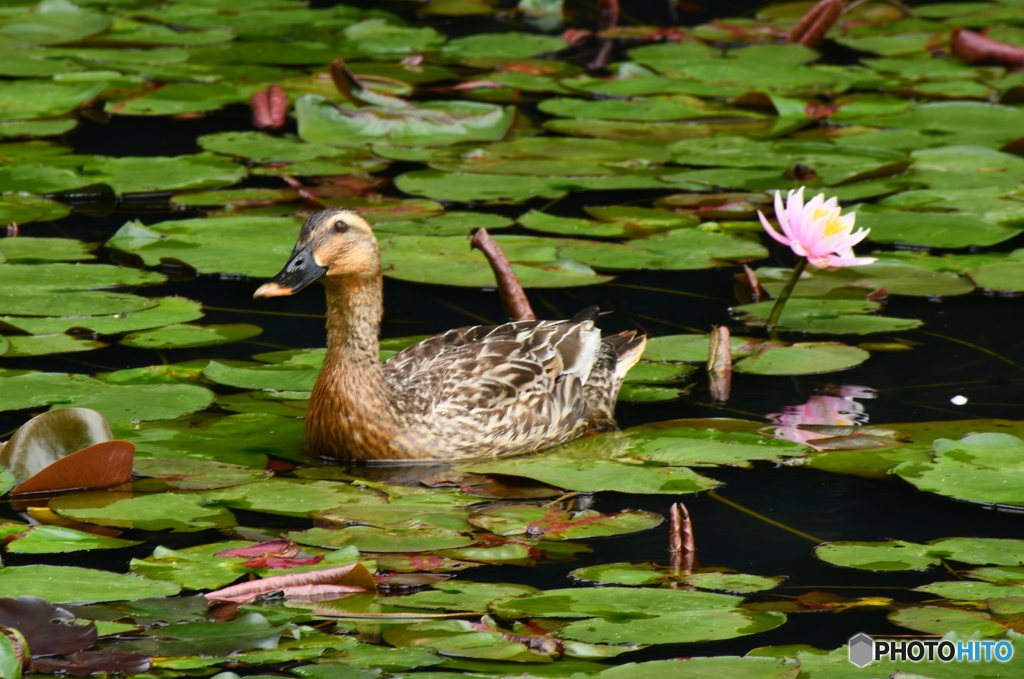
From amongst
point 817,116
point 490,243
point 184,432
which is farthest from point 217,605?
point 817,116

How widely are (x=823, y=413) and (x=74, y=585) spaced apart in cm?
329

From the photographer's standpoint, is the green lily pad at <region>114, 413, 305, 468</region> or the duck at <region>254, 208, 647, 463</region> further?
the duck at <region>254, 208, 647, 463</region>

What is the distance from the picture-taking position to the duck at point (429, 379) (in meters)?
5.48

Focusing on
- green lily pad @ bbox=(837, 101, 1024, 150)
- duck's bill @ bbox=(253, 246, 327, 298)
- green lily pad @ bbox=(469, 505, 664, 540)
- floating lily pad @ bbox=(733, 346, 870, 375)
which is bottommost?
green lily pad @ bbox=(469, 505, 664, 540)

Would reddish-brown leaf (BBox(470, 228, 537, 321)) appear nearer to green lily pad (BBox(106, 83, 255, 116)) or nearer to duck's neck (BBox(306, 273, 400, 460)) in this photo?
duck's neck (BBox(306, 273, 400, 460))

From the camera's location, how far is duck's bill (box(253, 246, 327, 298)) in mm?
5281

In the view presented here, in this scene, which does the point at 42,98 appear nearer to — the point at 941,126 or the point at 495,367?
the point at 495,367

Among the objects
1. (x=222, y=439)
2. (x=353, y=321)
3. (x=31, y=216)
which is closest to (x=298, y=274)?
(x=353, y=321)

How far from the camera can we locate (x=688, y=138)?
9.85 meters

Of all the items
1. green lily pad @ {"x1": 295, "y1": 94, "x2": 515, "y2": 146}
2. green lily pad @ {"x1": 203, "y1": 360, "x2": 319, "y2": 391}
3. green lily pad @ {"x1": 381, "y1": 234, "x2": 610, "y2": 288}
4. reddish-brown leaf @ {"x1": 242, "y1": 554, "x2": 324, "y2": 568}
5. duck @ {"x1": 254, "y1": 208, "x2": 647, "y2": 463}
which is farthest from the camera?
green lily pad @ {"x1": 295, "y1": 94, "x2": 515, "y2": 146}

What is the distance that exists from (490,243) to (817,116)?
16.1 ft

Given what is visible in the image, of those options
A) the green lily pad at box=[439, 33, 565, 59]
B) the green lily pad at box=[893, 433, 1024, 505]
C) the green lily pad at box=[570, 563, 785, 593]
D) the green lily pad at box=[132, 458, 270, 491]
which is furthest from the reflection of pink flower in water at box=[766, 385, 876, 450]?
the green lily pad at box=[439, 33, 565, 59]

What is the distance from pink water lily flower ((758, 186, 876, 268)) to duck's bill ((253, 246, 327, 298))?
2.04 m

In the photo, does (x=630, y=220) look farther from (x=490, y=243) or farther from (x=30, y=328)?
(x=30, y=328)
